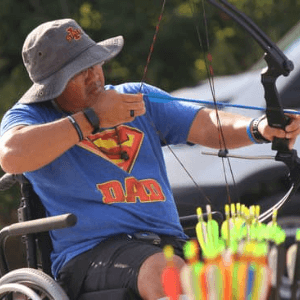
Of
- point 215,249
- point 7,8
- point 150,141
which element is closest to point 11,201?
point 7,8

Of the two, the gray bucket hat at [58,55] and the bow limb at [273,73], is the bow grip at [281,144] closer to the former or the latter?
the bow limb at [273,73]

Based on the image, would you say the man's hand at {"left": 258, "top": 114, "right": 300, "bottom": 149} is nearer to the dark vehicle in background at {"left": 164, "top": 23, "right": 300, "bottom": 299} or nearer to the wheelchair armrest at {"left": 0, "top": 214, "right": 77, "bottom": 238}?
the wheelchair armrest at {"left": 0, "top": 214, "right": 77, "bottom": 238}

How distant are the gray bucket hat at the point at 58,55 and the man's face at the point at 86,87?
0.14 feet

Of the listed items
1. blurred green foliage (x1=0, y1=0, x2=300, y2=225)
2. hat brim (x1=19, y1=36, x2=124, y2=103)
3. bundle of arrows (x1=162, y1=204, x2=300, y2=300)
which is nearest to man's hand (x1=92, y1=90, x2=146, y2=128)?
hat brim (x1=19, y1=36, x2=124, y2=103)

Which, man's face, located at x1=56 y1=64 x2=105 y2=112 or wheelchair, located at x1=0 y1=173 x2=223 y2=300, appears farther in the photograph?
man's face, located at x1=56 y1=64 x2=105 y2=112

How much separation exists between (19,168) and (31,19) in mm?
5932

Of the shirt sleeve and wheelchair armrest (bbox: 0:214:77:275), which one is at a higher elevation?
the shirt sleeve

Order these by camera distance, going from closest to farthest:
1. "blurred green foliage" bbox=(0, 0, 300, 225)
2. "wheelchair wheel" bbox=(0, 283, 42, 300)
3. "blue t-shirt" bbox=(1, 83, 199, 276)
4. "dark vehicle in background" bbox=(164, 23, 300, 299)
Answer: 1. "wheelchair wheel" bbox=(0, 283, 42, 300)
2. "blue t-shirt" bbox=(1, 83, 199, 276)
3. "dark vehicle in background" bbox=(164, 23, 300, 299)
4. "blurred green foliage" bbox=(0, 0, 300, 225)

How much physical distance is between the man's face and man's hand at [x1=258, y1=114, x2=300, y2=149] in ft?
1.68

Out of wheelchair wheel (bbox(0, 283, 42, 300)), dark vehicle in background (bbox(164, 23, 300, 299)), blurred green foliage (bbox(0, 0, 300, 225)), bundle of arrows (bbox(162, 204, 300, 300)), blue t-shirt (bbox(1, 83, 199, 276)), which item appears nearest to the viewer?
bundle of arrows (bbox(162, 204, 300, 300))

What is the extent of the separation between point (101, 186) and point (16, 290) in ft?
1.33

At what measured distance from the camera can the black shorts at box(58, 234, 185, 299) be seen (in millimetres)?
3119

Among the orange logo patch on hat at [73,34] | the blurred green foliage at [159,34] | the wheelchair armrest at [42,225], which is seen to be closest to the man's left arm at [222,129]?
the orange logo patch on hat at [73,34]

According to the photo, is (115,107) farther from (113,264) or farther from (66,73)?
(113,264)
